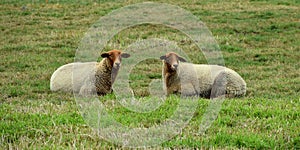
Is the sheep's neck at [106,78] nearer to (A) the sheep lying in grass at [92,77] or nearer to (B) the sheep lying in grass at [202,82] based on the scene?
(A) the sheep lying in grass at [92,77]

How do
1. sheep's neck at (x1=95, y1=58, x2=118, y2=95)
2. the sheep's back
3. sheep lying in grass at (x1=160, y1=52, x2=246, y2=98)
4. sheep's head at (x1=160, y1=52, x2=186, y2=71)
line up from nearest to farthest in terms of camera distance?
sheep's head at (x1=160, y1=52, x2=186, y2=71) < sheep's neck at (x1=95, y1=58, x2=118, y2=95) < sheep lying in grass at (x1=160, y1=52, x2=246, y2=98) < the sheep's back

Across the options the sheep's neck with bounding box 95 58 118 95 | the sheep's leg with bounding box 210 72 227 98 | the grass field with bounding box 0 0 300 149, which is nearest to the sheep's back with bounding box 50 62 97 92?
the grass field with bounding box 0 0 300 149

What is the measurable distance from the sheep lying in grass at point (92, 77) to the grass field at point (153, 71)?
498 millimetres

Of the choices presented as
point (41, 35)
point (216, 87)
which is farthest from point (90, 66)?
point (41, 35)

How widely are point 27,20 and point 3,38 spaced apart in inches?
153

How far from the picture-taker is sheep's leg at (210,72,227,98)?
12.4 metres

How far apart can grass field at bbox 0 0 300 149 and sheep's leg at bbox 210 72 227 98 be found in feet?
2.48

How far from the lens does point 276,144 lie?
6203mm

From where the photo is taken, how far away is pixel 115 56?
1186cm

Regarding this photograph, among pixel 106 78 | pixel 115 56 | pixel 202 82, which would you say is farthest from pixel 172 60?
pixel 106 78

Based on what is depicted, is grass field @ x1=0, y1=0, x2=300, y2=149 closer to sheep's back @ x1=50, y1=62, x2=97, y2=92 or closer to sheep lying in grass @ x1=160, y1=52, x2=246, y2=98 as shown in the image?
sheep's back @ x1=50, y1=62, x2=97, y2=92

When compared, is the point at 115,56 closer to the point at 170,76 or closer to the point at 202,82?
the point at 170,76

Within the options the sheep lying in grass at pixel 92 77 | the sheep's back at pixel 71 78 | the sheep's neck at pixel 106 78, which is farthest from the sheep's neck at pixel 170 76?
the sheep's back at pixel 71 78

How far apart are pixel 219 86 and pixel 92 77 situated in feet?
10.8
